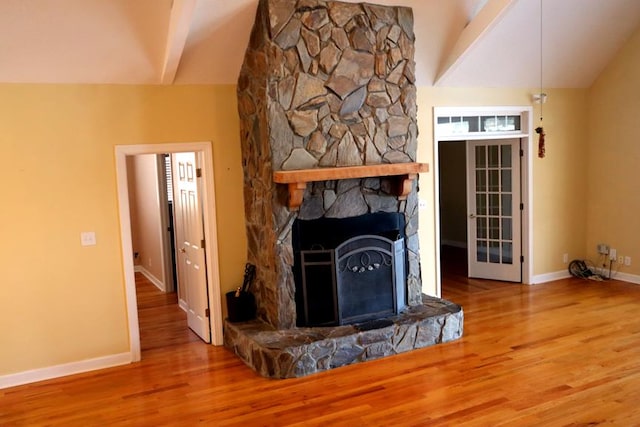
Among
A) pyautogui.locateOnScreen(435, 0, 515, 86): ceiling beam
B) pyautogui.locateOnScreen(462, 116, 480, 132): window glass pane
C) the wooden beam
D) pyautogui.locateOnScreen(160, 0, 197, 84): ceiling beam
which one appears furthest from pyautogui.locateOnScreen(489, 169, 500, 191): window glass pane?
pyautogui.locateOnScreen(160, 0, 197, 84): ceiling beam

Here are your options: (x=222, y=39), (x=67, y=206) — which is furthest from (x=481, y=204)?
(x=67, y=206)

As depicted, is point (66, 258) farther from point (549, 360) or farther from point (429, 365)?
point (549, 360)

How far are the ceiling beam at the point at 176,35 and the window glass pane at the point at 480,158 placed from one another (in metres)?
4.25

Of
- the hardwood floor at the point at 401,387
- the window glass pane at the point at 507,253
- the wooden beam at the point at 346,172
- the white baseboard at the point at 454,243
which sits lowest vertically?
the hardwood floor at the point at 401,387

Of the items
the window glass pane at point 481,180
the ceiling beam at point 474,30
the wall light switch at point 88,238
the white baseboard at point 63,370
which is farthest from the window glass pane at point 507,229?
the wall light switch at point 88,238

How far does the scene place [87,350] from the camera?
4828 mm

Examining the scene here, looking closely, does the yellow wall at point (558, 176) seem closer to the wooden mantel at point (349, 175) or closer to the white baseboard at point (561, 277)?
the white baseboard at point (561, 277)

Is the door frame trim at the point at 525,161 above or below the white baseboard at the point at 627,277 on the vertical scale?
above

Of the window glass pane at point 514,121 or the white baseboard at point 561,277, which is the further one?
the white baseboard at point 561,277

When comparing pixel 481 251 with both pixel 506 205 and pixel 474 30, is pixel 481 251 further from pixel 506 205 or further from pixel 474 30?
pixel 474 30

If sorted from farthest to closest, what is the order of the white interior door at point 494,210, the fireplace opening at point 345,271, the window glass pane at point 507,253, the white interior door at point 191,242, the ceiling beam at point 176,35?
1. the window glass pane at point 507,253
2. the white interior door at point 494,210
3. the white interior door at point 191,242
4. the fireplace opening at point 345,271
5. the ceiling beam at point 176,35

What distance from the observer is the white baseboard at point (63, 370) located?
4570mm

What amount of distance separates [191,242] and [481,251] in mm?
3939

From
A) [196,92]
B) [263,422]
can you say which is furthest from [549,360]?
[196,92]
